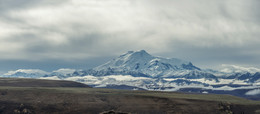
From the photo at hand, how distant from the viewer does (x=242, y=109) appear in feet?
649

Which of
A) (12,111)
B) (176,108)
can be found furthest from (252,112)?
(12,111)

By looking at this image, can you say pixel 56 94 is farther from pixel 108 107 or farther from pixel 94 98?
pixel 108 107

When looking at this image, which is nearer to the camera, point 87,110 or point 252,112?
point 87,110

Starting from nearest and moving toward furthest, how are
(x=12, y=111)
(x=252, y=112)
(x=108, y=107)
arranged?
(x=12, y=111) < (x=108, y=107) < (x=252, y=112)

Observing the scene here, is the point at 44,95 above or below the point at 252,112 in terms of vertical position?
above

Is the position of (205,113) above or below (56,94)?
below

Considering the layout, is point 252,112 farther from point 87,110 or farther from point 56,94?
point 56,94

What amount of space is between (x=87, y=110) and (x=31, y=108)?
29.1 metres

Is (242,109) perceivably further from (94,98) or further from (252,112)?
(94,98)

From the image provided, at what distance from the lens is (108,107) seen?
178 m

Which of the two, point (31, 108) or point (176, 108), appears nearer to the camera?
point (31, 108)

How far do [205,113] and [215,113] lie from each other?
6.14 meters

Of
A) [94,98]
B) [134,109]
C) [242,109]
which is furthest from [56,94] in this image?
[242,109]

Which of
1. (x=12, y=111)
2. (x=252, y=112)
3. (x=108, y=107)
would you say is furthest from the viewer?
(x=252, y=112)
